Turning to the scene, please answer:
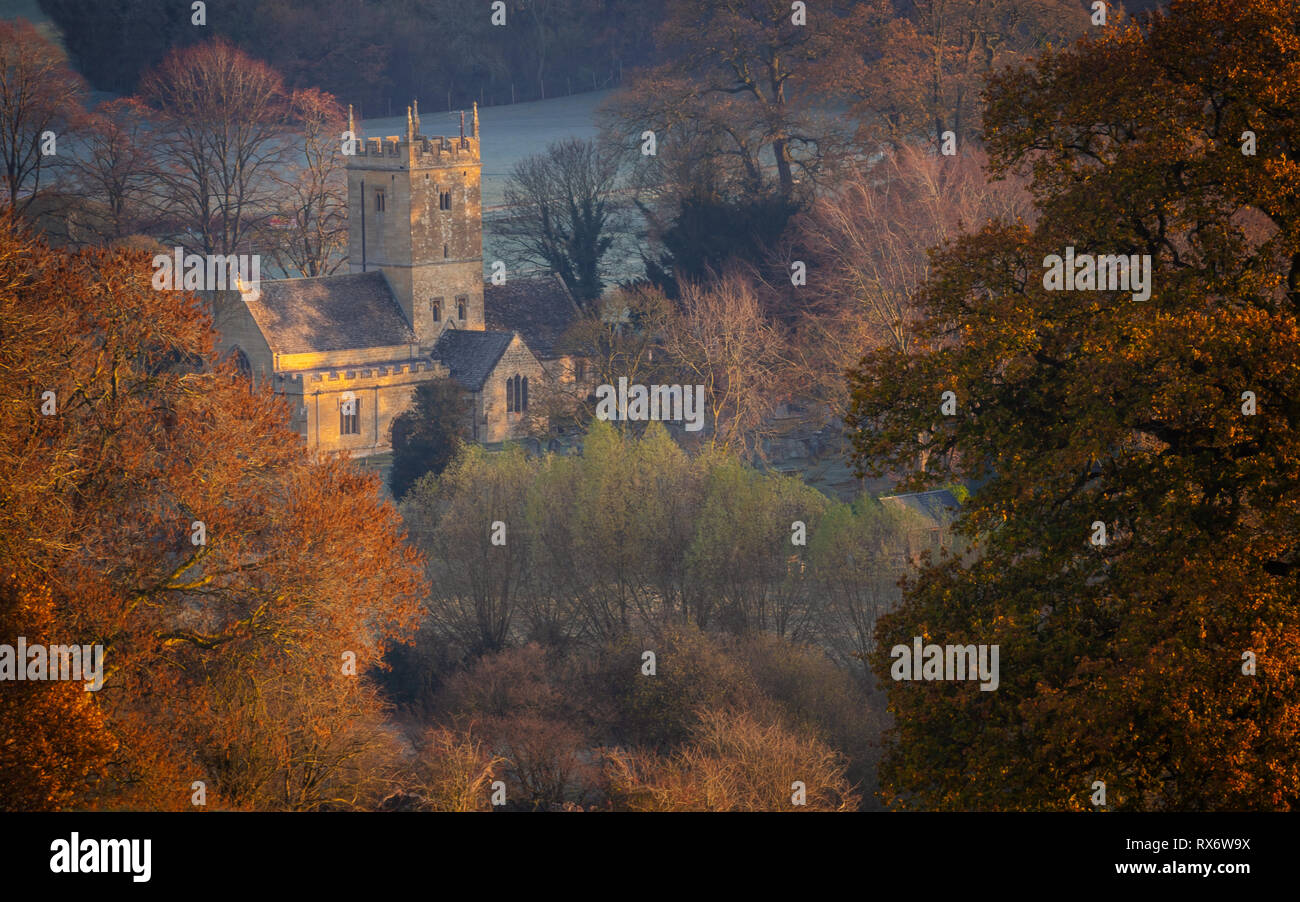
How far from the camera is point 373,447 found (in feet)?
233

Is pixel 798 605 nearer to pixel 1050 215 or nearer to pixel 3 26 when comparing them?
pixel 1050 215

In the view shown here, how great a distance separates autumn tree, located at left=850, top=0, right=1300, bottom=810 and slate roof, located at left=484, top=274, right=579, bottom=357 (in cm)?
5945

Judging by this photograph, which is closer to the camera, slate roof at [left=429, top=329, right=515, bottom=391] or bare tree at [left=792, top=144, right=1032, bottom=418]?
bare tree at [left=792, top=144, right=1032, bottom=418]

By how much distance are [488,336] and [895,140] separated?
2073 centimetres

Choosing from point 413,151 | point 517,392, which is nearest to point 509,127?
point 413,151

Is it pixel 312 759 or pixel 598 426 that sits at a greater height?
pixel 598 426

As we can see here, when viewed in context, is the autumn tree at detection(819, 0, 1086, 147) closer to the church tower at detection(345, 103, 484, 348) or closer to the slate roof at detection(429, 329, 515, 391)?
the slate roof at detection(429, 329, 515, 391)

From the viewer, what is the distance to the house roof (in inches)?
1582

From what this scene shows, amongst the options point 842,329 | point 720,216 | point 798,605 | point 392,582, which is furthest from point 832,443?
point 392,582

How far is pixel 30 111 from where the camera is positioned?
7131cm

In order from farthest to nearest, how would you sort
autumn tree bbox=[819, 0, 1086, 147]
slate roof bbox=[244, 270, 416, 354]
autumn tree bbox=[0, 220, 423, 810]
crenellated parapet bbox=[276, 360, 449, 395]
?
1. slate roof bbox=[244, 270, 416, 354]
2. crenellated parapet bbox=[276, 360, 449, 395]
3. autumn tree bbox=[819, 0, 1086, 147]
4. autumn tree bbox=[0, 220, 423, 810]

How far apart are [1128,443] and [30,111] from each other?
64.2 meters

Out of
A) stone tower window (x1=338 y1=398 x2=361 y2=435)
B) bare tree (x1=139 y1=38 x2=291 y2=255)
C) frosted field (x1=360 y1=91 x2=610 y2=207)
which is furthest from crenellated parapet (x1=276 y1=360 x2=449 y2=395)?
frosted field (x1=360 y1=91 x2=610 y2=207)

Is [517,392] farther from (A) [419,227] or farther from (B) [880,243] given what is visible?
(B) [880,243]
